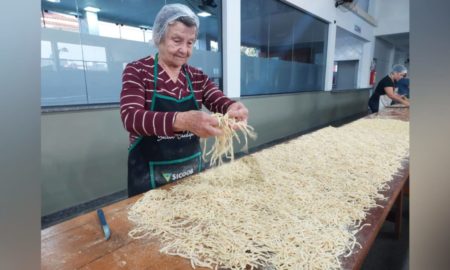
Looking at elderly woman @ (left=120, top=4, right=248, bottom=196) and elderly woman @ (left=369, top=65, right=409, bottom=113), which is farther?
elderly woman @ (left=369, top=65, right=409, bottom=113)

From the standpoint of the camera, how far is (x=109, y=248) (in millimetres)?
785

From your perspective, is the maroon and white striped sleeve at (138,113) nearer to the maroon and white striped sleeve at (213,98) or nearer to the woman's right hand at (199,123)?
the woman's right hand at (199,123)

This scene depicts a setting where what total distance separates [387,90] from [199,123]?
16.1 ft

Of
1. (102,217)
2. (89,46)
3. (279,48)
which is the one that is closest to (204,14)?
(89,46)

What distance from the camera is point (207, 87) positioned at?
1.64m

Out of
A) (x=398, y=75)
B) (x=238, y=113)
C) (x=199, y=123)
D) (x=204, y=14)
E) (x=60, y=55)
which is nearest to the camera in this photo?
(x=199, y=123)

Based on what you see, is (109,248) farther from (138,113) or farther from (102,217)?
(138,113)

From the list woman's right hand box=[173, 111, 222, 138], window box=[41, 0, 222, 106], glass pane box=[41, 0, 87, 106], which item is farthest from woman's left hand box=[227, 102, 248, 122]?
glass pane box=[41, 0, 87, 106]

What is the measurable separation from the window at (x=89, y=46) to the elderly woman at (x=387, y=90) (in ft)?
13.5

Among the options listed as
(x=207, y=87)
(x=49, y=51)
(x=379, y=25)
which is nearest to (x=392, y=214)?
(x=207, y=87)

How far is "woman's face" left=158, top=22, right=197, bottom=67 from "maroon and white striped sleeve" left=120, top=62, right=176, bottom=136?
0.54 ft

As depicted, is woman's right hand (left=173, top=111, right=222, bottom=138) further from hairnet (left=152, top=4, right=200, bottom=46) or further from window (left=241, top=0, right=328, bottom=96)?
window (left=241, top=0, right=328, bottom=96)

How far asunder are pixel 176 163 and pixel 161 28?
714 millimetres

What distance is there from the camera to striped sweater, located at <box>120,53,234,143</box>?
1141 mm
